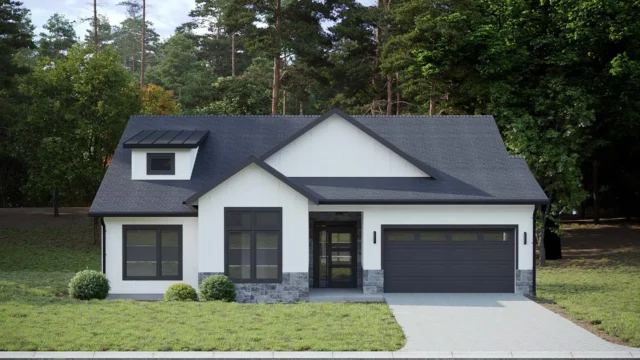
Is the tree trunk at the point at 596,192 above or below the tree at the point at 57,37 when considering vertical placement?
below

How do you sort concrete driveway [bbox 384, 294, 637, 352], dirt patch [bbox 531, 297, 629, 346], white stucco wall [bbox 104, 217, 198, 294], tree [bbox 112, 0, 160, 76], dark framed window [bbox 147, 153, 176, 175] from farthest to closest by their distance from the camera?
tree [bbox 112, 0, 160, 76] → dark framed window [bbox 147, 153, 176, 175] → white stucco wall [bbox 104, 217, 198, 294] → dirt patch [bbox 531, 297, 629, 346] → concrete driveway [bbox 384, 294, 637, 352]

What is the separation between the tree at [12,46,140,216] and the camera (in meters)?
36.0

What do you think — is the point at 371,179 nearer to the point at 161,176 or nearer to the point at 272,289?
the point at 272,289

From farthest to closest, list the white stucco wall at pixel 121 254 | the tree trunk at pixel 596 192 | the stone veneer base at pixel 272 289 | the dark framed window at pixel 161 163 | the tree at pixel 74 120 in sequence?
the tree trunk at pixel 596 192
the tree at pixel 74 120
the dark framed window at pixel 161 163
the white stucco wall at pixel 121 254
the stone veneer base at pixel 272 289

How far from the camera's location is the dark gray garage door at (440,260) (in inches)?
862

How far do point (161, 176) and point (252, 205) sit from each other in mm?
3926

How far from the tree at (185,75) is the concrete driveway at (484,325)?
3775 centimetres

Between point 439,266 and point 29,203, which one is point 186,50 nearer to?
point 29,203

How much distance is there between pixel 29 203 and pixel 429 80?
99.4ft

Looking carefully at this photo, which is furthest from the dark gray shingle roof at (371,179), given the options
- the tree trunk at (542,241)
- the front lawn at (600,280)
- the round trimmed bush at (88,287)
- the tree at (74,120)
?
the tree at (74,120)

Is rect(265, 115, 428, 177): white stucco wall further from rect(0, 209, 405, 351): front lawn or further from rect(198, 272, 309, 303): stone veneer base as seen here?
rect(0, 209, 405, 351): front lawn

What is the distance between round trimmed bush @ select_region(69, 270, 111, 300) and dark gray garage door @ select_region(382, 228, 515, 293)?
26.8 feet

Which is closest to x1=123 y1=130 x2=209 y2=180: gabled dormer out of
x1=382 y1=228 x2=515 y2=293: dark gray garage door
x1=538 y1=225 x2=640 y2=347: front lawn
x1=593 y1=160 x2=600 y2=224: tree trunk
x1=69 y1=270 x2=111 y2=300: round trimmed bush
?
x1=69 y1=270 x2=111 y2=300: round trimmed bush

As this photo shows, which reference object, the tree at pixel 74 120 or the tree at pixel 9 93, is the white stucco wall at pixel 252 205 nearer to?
the tree at pixel 74 120
